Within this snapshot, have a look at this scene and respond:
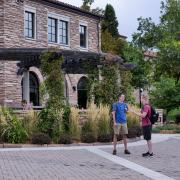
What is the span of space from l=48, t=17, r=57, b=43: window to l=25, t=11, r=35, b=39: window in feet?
6.11

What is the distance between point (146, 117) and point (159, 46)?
28.4m

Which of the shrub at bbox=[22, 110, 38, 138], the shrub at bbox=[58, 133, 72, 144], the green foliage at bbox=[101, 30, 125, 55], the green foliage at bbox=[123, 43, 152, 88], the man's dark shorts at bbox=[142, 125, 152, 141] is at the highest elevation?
the green foliage at bbox=[101, 30, 125, 55]

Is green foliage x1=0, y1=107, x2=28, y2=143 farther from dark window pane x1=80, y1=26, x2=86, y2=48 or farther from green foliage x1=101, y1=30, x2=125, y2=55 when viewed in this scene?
green foliage x1=101, y1=30, x2=125, y2=55

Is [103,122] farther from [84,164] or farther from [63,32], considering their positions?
[63,32]

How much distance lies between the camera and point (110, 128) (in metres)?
20.0

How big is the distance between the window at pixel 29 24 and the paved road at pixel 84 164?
1702 cm

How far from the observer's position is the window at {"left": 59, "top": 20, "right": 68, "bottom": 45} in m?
35.9

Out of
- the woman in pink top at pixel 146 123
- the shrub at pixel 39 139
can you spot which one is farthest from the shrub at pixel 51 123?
the woman in pink top at pixel 146 123

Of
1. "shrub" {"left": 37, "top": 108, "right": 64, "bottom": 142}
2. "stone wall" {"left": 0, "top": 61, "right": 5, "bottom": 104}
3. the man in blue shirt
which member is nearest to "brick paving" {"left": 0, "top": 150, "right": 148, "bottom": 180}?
the man in blue shirt

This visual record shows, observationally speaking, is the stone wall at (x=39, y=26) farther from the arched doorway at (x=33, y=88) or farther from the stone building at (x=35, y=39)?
the arched doorway at (x=33, y=88)

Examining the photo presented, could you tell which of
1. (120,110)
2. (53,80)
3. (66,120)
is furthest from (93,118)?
(120,110)

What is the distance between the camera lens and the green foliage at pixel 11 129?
17344 millimetres

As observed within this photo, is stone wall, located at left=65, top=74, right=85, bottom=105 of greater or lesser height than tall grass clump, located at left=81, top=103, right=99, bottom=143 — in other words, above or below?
above

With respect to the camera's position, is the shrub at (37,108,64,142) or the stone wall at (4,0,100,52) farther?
the stone wall at (4,0,100,52)
